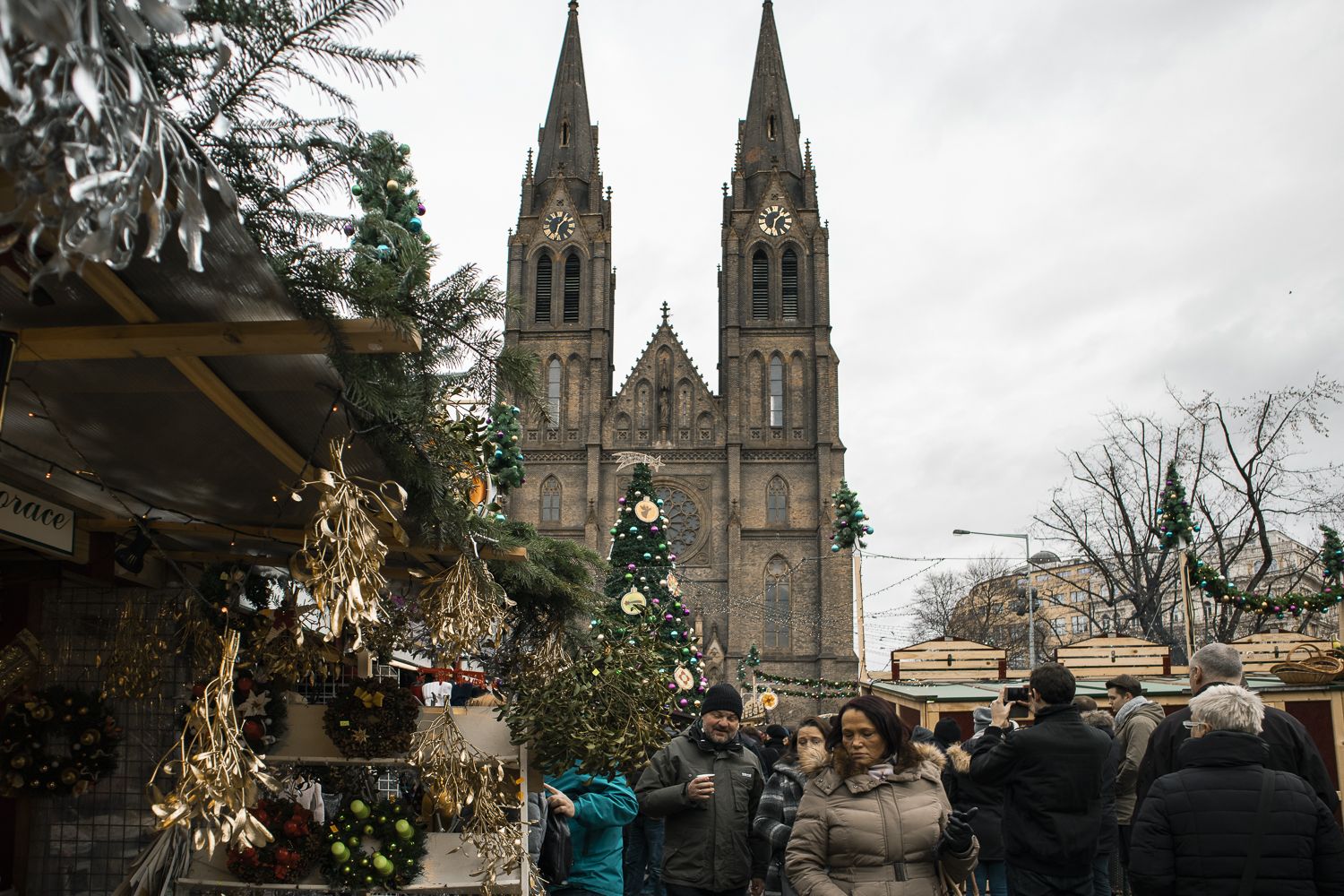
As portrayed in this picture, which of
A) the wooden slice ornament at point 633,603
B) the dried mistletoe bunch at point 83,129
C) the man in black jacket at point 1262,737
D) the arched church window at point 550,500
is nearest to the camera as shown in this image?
the dried mistletoe bunch at point 83,129

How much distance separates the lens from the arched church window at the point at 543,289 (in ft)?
160

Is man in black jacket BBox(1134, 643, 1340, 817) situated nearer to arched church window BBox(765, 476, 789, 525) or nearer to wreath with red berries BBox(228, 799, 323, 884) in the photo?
wreath with red berries BBox(228, 799, 323, 884)

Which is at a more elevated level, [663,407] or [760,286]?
[760,286]

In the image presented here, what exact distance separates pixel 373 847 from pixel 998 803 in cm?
431

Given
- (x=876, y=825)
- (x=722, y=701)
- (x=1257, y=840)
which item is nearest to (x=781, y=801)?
(x=722, y=701)

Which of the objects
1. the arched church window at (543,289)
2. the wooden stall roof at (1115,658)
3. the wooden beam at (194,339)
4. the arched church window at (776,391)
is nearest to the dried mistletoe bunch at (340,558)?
the wooden beam at (194,339)

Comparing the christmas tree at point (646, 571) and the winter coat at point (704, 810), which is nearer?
the winter coat at point (704, 810)

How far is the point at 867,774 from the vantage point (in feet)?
13.5

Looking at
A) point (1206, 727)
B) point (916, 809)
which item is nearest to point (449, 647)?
point (916, 809)

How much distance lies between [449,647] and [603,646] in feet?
3.61

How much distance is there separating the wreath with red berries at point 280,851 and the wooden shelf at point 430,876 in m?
0.05

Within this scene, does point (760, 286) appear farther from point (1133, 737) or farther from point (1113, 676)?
point (1133, 737)

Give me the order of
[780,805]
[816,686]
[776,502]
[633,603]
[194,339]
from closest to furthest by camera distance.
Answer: [194,339]
[780,805]
[633,603]
[816,686]
[776,502]

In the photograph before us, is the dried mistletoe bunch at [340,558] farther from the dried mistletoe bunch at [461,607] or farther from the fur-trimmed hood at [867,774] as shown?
the fur-trimmed hood at [867,774]
